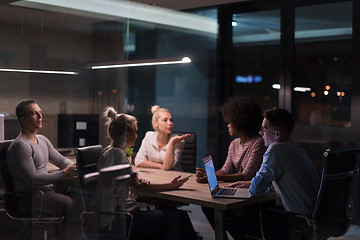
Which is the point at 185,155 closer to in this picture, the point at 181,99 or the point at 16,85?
the point at 181,99

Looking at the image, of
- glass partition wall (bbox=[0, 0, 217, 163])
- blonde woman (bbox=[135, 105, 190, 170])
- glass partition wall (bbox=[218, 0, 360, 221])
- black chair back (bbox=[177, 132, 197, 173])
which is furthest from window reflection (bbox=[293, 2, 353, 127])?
glass partition wall (bbox=[0, 0, 217, 163])

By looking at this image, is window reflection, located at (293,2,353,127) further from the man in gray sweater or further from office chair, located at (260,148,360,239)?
the man in gray sweater

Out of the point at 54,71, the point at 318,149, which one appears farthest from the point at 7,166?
the point at 318,149

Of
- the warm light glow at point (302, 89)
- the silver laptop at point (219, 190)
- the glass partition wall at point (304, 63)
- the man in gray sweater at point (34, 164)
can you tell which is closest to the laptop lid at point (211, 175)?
the silver laptop at point (219, 190)

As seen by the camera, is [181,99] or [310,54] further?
[181,99]

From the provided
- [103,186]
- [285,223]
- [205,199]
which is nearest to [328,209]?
[285,223]

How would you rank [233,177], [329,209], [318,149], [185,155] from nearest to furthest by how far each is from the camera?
1. [329,209]
2. [233,177]
3. [185,155]
4. [318,149]

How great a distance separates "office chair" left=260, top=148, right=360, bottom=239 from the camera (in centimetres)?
304

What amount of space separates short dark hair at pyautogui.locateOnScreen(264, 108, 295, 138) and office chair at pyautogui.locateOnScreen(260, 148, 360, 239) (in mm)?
465

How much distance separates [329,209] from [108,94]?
190 centimetres

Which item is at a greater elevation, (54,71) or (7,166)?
(54,71)

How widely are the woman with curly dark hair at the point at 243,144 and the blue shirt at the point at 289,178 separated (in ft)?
2.03

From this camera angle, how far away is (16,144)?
1977 millimetres

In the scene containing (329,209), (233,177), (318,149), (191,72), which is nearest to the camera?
(329,209)
